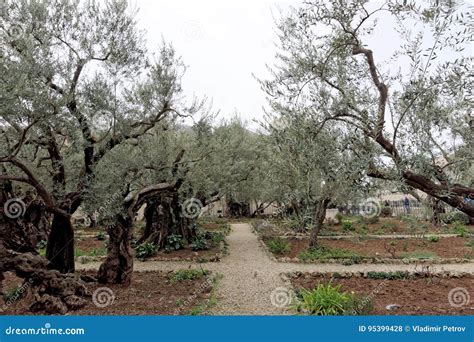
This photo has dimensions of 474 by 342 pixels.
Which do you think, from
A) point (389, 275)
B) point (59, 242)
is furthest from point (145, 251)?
point (389, 275)

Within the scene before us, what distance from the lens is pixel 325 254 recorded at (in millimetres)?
13625

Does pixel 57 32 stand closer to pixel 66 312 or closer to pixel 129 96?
pixel 129 96

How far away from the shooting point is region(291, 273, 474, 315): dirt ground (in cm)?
687

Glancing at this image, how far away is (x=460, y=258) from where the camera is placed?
42.1 ft

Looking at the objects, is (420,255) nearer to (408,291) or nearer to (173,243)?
(408,291)

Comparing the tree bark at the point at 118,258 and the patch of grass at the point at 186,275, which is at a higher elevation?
the tree bark at the point at 118,258

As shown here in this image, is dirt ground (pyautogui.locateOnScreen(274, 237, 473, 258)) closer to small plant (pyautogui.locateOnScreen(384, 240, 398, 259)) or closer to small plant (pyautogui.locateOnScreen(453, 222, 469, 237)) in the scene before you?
small plant (pyautogui.locateOnScreen(384, 240, 398, 259))

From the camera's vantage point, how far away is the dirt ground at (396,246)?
13.9 m

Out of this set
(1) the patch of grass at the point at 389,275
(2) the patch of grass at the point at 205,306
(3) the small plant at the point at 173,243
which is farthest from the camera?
(3) the small plant at the point at 173,243

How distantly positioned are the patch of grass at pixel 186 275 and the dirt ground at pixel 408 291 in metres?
2.67

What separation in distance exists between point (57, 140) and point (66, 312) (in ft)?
11.9

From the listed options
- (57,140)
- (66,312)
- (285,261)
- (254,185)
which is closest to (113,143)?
(57,140)

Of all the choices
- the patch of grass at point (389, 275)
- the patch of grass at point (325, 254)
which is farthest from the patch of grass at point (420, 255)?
the patch of grass at point (389, 275)

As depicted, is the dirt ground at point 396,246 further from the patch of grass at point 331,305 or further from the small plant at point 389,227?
the patch of grass at point 331,305
